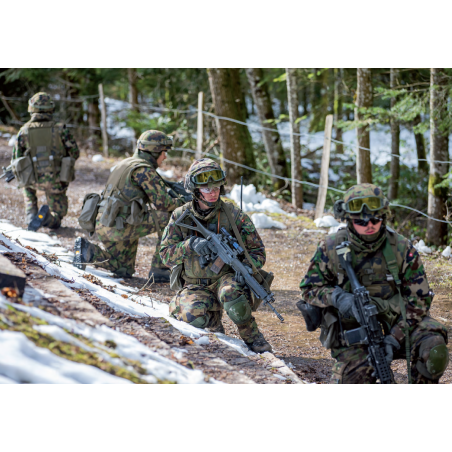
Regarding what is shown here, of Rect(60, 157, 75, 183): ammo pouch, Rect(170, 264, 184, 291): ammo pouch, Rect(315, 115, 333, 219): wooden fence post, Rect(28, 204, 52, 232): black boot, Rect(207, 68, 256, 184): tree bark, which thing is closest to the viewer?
Rect(170, 264, 184, 291): ammo pouch

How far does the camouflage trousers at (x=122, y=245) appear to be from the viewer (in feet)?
22.3

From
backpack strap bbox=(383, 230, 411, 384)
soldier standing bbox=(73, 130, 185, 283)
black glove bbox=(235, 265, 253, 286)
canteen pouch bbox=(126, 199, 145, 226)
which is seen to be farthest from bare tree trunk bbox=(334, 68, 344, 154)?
backpack strap bbox=(383, 230, 411, 384)

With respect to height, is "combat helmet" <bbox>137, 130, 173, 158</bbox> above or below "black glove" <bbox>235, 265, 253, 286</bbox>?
above

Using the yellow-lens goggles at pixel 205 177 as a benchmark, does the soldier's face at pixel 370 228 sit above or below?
below

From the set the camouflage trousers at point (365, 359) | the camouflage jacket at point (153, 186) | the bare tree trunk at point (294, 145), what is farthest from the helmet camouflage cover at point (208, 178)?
the bare tree trunk at point (294, 145)

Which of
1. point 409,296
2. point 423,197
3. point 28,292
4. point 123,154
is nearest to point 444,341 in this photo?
point 409,296

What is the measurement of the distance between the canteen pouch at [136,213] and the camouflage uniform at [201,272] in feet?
5.06

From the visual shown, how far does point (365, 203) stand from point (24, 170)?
6419mm

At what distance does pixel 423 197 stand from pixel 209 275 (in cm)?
762

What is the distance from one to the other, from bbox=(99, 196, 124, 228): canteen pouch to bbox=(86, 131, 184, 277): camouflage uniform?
0.11 metres

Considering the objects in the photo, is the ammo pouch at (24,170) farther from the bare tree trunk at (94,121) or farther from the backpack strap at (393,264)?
the bare tree trunk at (94,121)

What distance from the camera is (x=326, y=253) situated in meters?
4.11

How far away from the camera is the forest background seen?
29.6ft

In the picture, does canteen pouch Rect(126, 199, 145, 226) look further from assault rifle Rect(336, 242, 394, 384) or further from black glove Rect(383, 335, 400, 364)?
black glove Rect(383, 335, 400, 364)
